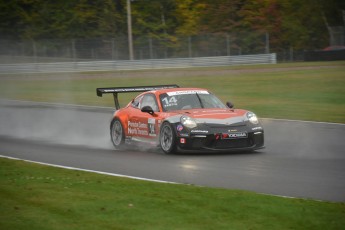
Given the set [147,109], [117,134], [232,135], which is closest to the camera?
[232,135]

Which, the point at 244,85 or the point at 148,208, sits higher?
the point at 244,85

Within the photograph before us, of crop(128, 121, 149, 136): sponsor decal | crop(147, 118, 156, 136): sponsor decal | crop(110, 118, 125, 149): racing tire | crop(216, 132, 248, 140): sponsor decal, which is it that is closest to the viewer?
crop(216, 132, 248, 140): sponsor decal

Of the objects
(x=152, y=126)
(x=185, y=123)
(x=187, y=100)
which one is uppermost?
(x=187, y=100)

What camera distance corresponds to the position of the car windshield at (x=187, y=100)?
46.9 feet

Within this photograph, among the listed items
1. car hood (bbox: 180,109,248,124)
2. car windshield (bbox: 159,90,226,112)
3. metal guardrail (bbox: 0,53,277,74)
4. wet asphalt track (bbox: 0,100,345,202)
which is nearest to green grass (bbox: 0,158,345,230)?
wet asphalt track (bbox: 0,100,345,202)

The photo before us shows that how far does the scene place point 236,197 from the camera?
837 centimetres

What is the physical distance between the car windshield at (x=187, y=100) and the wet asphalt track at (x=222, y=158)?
0.95 meters

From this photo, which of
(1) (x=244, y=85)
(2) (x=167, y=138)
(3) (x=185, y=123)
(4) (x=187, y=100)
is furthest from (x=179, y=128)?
(1) (x=244, y=85)

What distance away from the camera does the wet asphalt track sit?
984 centimetres

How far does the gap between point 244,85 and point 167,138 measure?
822 inches

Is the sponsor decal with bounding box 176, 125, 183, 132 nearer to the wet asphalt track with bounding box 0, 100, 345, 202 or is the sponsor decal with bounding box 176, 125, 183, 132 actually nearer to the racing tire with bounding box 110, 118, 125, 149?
the wet asphalt track with bounding box 0, 100, 345, 202

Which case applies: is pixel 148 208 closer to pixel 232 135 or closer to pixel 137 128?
pixel 232 135

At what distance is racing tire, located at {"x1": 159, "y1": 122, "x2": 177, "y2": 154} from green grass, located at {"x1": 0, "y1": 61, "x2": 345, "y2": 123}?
720 cm

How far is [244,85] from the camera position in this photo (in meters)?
34.1
